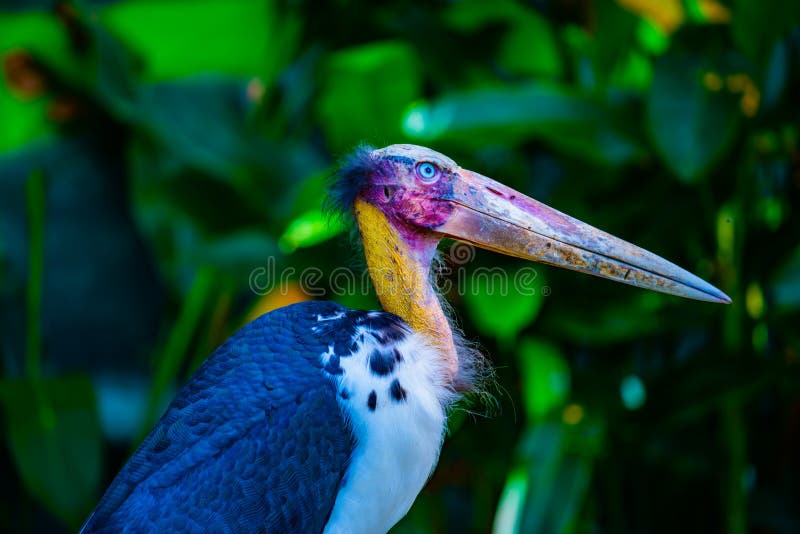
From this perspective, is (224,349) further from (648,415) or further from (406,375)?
(648,415)

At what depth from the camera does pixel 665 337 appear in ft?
8.67

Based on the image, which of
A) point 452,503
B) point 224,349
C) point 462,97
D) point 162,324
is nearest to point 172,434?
point 224,349

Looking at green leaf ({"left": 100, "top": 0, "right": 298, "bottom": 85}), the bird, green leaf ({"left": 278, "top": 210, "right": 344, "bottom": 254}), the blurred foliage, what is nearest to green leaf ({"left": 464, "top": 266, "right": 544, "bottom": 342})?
the blurred foliage

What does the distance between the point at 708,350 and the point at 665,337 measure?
1.03 feet

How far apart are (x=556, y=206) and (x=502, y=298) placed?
0.36 m

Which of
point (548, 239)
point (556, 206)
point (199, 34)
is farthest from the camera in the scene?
point (199, 34)

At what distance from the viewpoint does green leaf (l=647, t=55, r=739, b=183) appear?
2.01 m

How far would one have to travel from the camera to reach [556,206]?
7.70 feet

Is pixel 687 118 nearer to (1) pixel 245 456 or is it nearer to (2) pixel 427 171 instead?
(2) pixel 427 171

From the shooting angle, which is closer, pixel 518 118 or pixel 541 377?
pixel 518 118

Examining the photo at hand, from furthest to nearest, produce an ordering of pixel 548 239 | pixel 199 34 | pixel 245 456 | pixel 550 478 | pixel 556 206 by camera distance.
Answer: pixel 199 34
pixel 556 206
pixel 550 478
pixel 548 239
pixel 245 456

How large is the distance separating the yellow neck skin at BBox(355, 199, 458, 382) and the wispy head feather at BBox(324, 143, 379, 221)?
3 centimetres

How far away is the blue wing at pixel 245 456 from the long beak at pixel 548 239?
0.30 metres

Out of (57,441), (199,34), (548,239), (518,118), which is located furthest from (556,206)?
(199,34)
